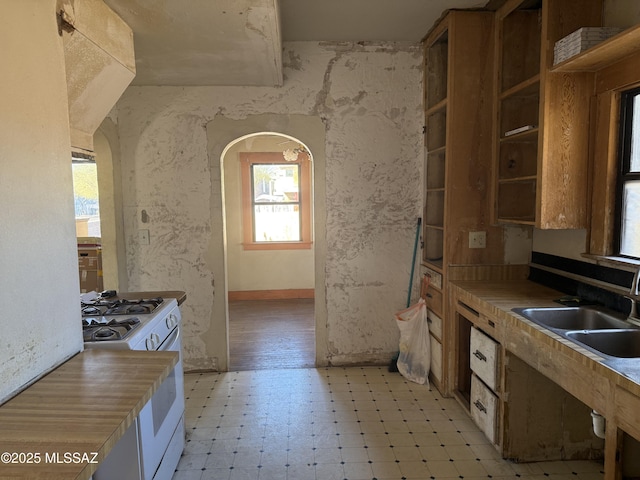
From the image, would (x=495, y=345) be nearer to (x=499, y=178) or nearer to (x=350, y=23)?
(x=499, y=178)

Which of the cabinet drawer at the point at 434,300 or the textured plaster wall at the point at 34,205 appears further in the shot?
the cabinet drawer at the point at 434,300

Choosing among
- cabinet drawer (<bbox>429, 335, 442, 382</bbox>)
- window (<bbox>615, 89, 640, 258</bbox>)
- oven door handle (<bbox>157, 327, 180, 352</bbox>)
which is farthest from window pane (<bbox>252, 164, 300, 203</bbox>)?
window (<bbox>615, 89, 640, 258</bbox>)

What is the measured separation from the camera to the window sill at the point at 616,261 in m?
1.97

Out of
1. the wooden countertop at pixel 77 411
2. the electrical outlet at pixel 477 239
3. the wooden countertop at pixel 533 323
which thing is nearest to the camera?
the wooden countertop at pixel 77 411

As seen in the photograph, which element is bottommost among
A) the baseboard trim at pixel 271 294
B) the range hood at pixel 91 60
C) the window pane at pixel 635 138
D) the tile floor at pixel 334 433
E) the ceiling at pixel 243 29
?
the tile floor at pixel 334 433

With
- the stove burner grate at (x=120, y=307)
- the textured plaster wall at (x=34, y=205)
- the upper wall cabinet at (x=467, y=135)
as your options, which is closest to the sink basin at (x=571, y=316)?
the upper wall cabinet at (x=467, y=135)

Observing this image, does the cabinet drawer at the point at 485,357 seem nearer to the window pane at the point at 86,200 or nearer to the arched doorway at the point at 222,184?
the arched doorway at the point at 222,184

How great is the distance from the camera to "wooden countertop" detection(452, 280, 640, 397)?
140cm

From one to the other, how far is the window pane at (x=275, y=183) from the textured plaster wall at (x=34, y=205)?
176 inches

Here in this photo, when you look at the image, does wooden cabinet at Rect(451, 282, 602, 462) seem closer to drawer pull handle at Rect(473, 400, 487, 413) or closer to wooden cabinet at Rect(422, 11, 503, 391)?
drawer pull handle at Rect(473, 400, 487, 413)

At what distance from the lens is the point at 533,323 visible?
1.90 metres

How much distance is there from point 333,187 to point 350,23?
1.23 m

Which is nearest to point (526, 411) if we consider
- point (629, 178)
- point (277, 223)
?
point (629, 178)

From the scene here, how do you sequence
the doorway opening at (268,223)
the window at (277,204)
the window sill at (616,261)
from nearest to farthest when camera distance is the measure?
the window sill at (616,261), the doorway opening at (268,223), the window at (277,204)
